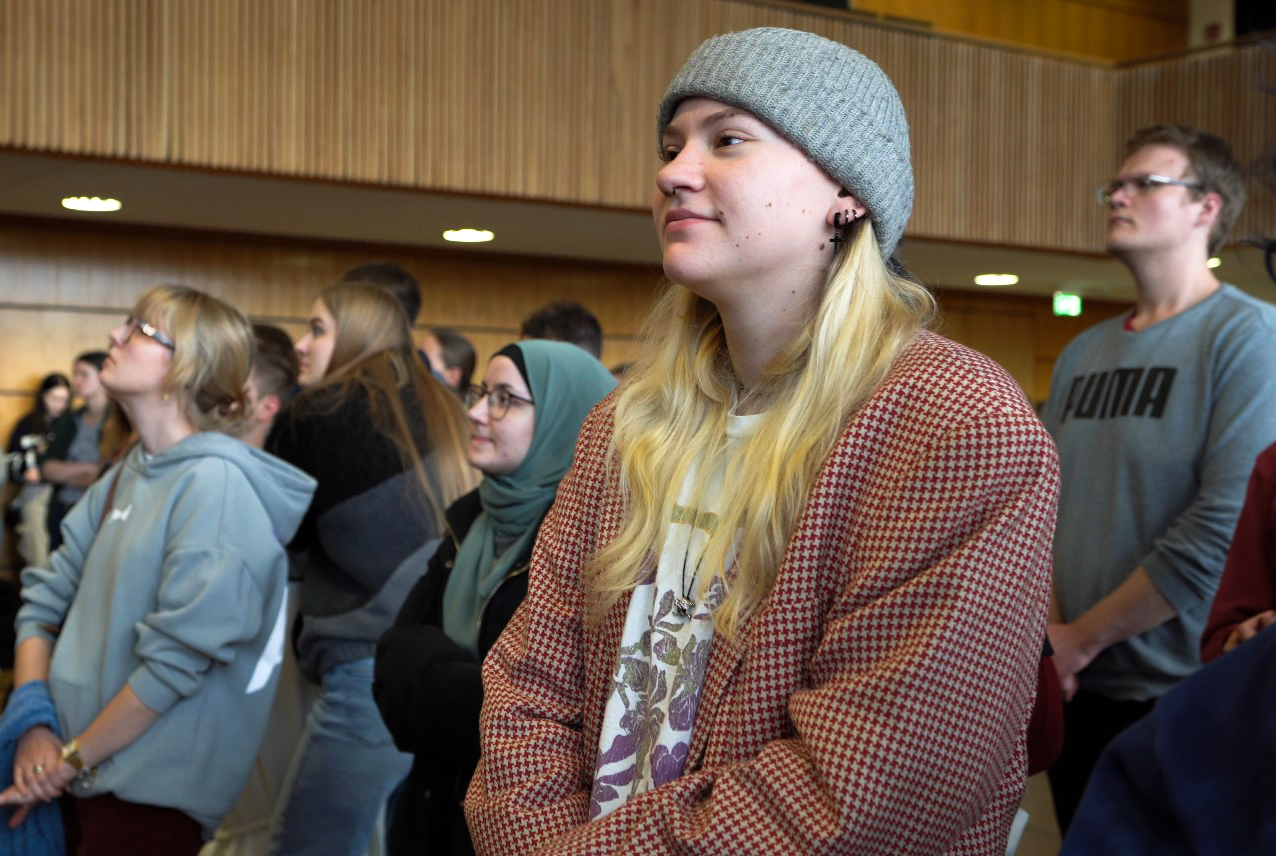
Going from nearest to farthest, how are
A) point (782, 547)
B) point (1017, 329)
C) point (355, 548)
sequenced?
point (782, 547) → point (355, 548) → point (1017, 329)

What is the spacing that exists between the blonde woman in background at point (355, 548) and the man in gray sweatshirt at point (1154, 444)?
4.68 feet

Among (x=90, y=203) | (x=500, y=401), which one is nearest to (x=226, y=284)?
(x=90, y=203)

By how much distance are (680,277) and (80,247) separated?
741cm

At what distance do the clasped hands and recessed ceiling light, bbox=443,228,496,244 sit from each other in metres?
5.73

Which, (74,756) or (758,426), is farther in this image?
(74,756)

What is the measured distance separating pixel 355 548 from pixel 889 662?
1981 mm

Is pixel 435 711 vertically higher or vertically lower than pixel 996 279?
lower

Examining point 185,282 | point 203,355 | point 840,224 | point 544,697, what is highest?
point 185,282

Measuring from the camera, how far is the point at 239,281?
27.3ft

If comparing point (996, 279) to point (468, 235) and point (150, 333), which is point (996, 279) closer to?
point (468, 235)

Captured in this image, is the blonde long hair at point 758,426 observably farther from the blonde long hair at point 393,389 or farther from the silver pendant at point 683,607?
the blonde long hair at point 393,389

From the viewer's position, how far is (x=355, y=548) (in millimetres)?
2975

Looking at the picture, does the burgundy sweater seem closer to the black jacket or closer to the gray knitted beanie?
the gray knitted beanie

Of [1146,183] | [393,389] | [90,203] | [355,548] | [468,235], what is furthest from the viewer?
[468,235]
